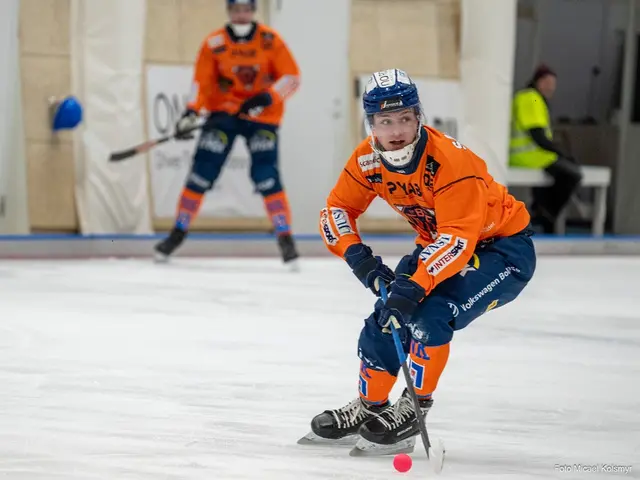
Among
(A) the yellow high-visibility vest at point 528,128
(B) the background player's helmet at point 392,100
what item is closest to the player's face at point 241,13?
(A) the yellow high-visibility vest at point 528,128

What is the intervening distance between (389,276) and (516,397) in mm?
708

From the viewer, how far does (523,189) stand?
9258mm

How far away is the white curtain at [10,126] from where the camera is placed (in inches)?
248

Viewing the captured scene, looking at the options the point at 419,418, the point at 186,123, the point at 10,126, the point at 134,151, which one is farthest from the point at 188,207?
the point at 419,418

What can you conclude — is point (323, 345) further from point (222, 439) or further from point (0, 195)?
point (0, 195)

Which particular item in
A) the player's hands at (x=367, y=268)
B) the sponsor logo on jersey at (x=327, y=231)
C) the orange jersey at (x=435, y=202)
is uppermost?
the orange jersey at (x=435, y=202)

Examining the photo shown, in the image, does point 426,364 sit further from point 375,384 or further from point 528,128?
point 528,128

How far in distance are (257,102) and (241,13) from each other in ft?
1.56

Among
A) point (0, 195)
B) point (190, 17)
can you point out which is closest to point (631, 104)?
point (190, 17)

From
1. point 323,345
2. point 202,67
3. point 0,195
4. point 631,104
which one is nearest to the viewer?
point 323,345

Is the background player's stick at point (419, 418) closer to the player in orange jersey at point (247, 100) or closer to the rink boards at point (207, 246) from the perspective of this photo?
the player in orange jersey at point (247, 100)

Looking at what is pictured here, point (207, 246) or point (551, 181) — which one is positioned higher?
point (551, 181)

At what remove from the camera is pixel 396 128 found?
203 cm

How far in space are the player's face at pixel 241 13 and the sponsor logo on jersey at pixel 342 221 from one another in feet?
10.6
